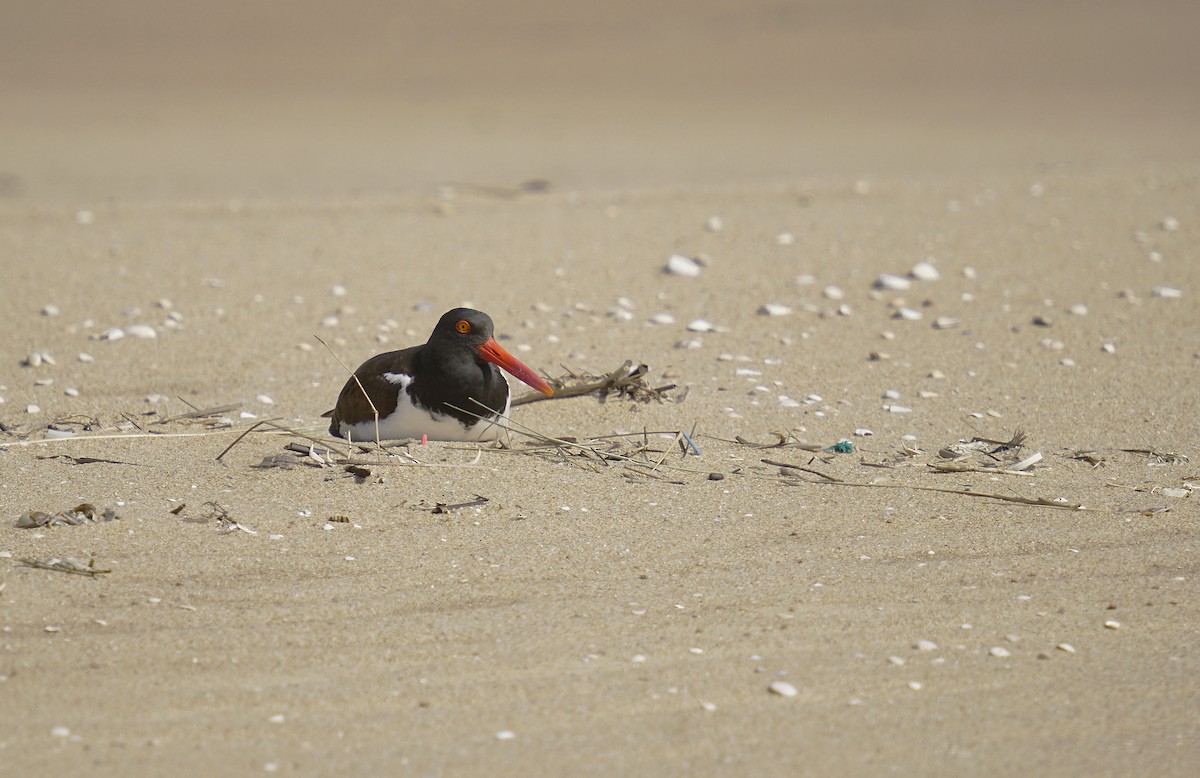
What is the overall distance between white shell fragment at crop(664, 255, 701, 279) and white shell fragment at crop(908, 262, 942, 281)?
1.52 metres

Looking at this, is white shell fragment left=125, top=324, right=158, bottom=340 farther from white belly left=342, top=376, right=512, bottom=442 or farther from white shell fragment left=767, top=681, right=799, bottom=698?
white shell fragment left=767, top=681, right=799, bottom=698

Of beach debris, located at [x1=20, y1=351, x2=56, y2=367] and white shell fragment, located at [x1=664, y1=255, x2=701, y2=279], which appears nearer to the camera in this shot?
beach debris, located at [x1=20, y1=351, x2=56, y2=367]

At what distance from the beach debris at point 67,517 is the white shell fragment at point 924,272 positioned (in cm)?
581

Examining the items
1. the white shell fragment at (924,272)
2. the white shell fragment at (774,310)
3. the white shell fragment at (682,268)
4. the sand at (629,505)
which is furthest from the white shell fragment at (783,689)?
the white shell fragment at (924,272)

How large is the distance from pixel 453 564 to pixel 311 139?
14648 mm

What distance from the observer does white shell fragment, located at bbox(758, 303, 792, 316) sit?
7.64 meters

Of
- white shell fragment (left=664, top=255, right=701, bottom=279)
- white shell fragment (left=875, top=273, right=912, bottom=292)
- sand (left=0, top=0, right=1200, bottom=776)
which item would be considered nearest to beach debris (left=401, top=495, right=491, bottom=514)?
sand (left=0, top=0, right=1200, bottom=776)

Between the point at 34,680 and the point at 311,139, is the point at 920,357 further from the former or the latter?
the point at 311,139

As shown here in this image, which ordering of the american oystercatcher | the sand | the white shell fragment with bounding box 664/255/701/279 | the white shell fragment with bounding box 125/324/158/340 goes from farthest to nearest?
1. the white shell fragment with bounding box 664/255/701/279
2. the white shell fragment with bounding box 125/324/158/340
3. the american oystercatcher
4. the sand

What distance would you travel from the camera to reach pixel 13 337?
7.15m

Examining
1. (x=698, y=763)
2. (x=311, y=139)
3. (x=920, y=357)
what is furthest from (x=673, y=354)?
(x=311, y=139)

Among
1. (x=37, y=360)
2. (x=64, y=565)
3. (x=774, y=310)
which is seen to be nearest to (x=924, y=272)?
(x=774, y=310)

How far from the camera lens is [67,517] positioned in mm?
4246

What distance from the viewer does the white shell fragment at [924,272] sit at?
27.3 ft
